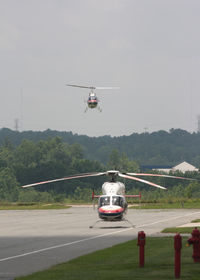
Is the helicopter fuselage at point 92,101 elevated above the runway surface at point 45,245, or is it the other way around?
the helicopter fuselage at point 92,101

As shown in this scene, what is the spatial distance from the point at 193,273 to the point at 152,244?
1047 centimetres

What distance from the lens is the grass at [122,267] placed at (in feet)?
65.1

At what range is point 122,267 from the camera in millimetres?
22203

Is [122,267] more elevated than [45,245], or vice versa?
[122,267]

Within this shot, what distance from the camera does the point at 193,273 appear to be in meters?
20.0

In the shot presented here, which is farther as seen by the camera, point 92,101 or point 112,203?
point 92,101

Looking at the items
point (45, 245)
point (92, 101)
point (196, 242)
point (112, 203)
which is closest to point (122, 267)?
point (196, 242)

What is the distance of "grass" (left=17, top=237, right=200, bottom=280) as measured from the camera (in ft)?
65.1

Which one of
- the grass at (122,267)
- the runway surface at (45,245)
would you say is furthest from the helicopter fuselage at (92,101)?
the grass at (122,267)

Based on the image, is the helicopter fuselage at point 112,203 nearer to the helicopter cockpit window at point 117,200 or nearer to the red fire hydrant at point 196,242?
the helicopter cockpit window at point 117,200

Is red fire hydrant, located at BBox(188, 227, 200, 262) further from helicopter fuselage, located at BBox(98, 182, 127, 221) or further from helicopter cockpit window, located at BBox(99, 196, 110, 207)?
helicopter cockpit window, located at BBox(99, 196, 110, 207)

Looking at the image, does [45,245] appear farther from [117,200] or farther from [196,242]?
[117,200]

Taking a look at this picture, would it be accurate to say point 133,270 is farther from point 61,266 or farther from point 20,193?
point 20,193

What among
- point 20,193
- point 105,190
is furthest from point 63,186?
point 105,190
